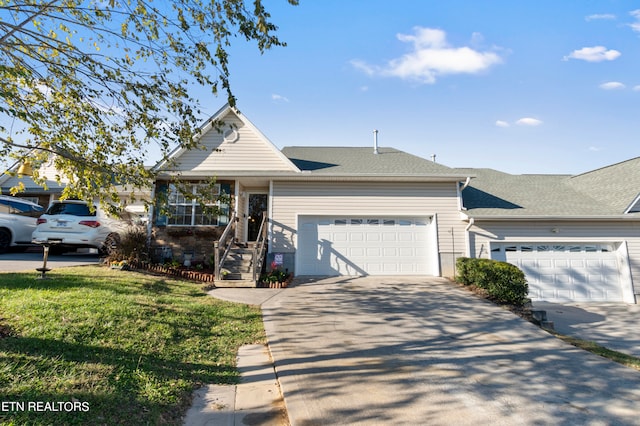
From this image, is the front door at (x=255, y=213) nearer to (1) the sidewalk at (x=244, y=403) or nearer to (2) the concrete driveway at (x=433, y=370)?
(2) the concrete driveway at (x=433, y=370)

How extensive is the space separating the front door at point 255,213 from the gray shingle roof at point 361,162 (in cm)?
215

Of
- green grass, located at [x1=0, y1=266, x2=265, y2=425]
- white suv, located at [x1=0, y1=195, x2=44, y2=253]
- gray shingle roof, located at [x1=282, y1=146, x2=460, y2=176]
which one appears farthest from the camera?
gray shingle roof, located at [x1=282, y1=146, x2=460, y2=176]

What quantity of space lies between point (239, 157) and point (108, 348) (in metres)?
9.47

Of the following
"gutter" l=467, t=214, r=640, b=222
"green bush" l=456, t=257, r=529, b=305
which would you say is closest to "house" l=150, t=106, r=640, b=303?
"gutter" l=467, t=214, r=640, b=222

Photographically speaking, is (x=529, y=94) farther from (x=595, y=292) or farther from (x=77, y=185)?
(x=77, y=185)

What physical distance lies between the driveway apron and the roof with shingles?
20.4 ft

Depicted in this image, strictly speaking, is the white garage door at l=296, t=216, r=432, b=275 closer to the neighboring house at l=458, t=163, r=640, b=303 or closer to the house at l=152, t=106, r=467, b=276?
the house at l=152, t=106, r=467, b=276

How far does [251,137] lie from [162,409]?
36.1ft

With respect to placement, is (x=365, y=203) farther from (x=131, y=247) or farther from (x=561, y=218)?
(x=131, y=247)

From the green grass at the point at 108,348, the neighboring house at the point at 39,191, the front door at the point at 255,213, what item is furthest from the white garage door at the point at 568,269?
the neighboring house at the point at 39,191

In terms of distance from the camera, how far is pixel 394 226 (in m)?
12.0

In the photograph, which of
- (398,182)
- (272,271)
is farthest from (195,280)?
(398,182)

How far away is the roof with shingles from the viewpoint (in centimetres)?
1192

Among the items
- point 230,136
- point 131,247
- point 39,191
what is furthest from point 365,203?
point 39,191
